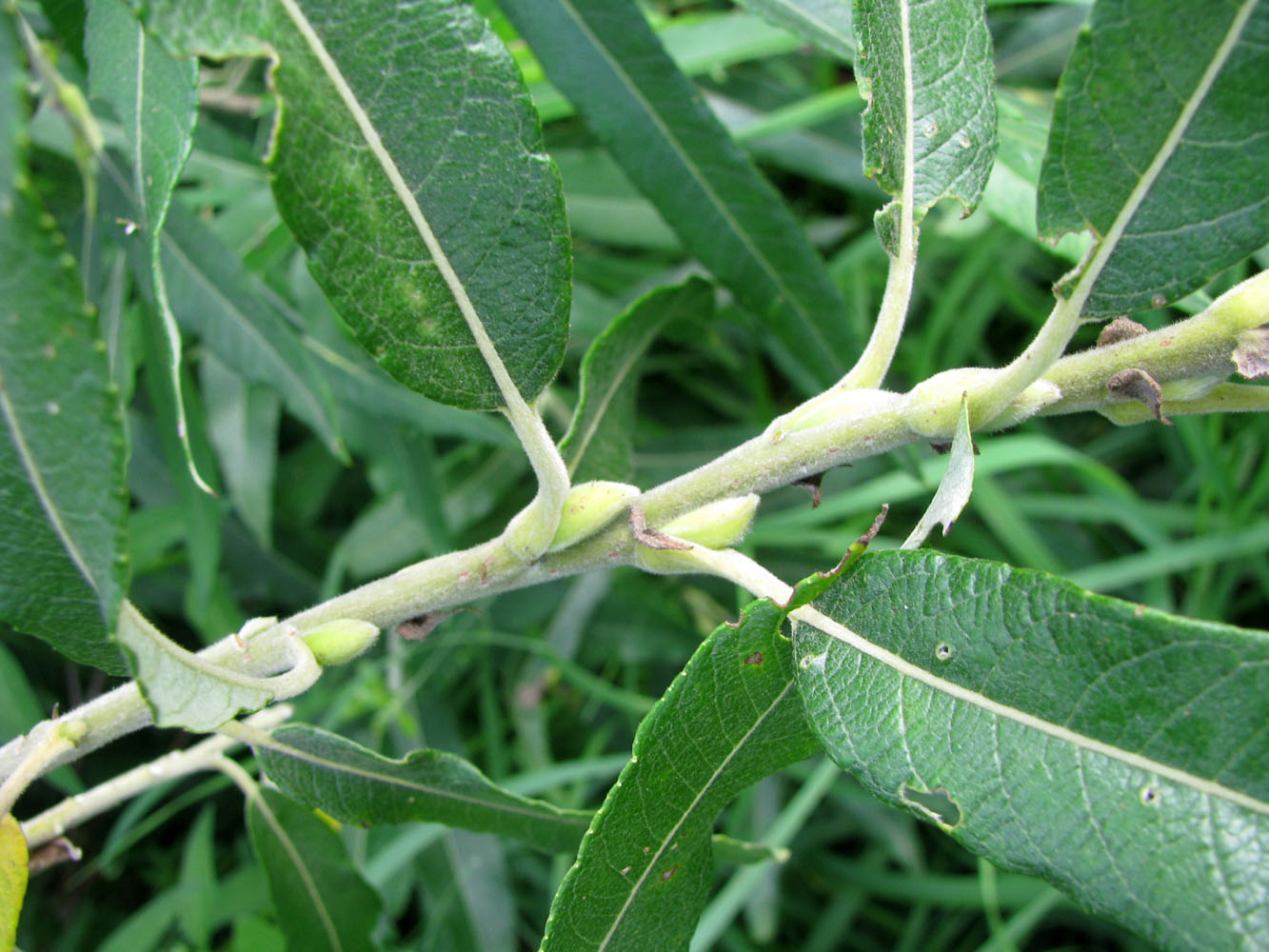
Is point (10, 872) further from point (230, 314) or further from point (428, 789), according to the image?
point (230, 314)

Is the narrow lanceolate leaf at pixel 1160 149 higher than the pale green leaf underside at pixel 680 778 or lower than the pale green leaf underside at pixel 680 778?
higher

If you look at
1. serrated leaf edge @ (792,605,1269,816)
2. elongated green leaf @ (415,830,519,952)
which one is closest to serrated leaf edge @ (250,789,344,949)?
serrated leaf edge @ (792,605,1269,816)

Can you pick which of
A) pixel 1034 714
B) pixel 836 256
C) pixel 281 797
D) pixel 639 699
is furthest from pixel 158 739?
pixel 1034 714

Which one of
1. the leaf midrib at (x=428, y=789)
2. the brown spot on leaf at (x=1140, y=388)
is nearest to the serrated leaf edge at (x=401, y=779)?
the leaf midrib at (x=428, y=789)

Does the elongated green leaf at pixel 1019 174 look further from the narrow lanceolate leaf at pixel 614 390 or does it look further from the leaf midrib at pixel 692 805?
the leaf midrib at pixel 692 805

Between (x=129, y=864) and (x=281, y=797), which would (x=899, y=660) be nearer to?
(x=281, y=797)

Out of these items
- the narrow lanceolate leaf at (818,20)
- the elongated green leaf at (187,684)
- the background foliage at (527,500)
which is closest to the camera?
the elongated green leaf at (187,684)

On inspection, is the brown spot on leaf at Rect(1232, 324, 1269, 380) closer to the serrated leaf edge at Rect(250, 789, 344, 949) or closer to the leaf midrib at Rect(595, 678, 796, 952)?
the leaf midrib at Rect(595, 678, 796, 952)

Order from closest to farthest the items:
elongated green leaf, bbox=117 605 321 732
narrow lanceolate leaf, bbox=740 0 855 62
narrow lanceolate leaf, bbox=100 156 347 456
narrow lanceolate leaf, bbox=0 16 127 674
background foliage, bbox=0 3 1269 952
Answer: narrow lanceolate leaf, bbox=0 16 127 674, elongated green leaf, bbox=117 605 321 732, narrow lanceolate leaf, bbox=740 0 855 62, narrow lanceolate leaf, bbox=100 156 347 456, background foliage, bbox=0 3 1269 952
